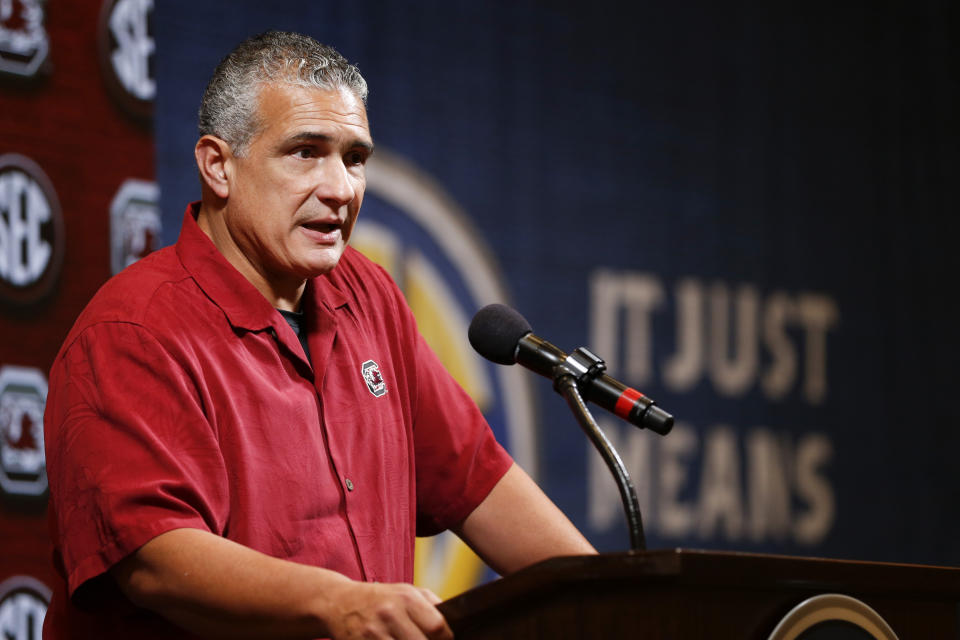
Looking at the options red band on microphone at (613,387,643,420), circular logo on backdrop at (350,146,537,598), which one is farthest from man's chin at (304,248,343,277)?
circular logo on backdrop at (350,146,537,598)

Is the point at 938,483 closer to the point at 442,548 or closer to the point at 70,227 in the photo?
the point at 442,548

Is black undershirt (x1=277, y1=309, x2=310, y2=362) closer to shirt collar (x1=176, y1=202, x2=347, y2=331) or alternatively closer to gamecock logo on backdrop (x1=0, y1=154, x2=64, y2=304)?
shirt collar (x1=176, y1=202, x2=347, y2=331)

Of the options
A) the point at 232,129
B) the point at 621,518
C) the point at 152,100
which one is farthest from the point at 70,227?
the point at 621,518

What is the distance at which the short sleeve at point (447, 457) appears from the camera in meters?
1.89

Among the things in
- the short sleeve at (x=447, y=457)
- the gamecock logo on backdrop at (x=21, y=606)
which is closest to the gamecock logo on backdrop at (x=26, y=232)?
the gamecock logo on backdrop at (x=21, y=606)

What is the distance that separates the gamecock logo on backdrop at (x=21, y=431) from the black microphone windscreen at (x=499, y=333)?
137cm

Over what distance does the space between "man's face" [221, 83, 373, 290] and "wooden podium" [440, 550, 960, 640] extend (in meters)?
0.72

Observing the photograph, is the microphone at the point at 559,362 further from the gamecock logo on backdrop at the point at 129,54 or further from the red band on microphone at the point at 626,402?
the gamecock logo on backdrop at the point at 129,54

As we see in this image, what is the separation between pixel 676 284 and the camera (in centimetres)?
408

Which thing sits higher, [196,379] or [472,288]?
[472,288]

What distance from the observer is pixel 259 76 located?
1.79m

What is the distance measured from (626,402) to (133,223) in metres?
1.72

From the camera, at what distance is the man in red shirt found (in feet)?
4.51

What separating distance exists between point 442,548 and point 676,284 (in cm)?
128
